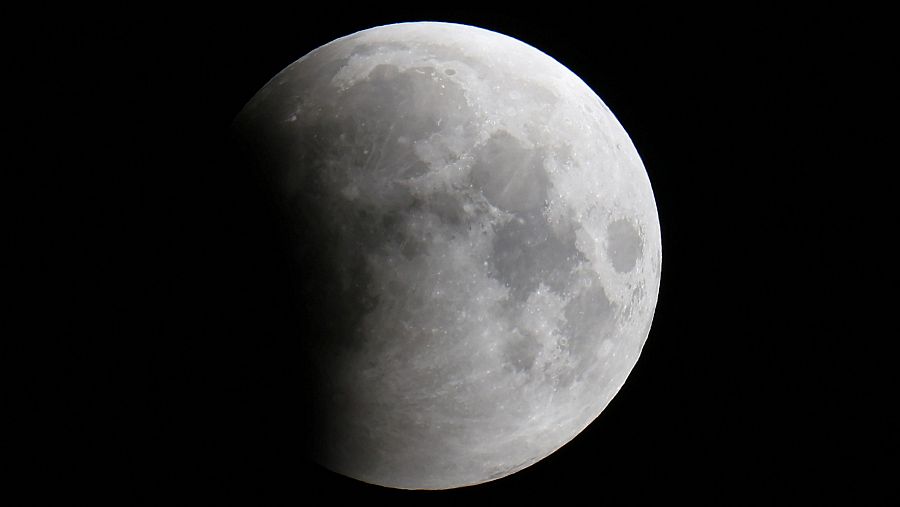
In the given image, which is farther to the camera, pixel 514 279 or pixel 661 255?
pixel 661 255

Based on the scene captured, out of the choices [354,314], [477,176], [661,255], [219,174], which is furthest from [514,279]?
[219,174]

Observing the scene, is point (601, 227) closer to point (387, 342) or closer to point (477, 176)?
point (477, 176)

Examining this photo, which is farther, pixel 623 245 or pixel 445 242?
pixel 623 245

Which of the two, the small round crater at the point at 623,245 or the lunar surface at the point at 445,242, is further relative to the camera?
the small round crater at the point at 623,245

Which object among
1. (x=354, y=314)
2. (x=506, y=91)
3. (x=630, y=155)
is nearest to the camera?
(x=354, y=314)

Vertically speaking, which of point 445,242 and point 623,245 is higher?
point 623,245

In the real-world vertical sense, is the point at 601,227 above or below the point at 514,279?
above

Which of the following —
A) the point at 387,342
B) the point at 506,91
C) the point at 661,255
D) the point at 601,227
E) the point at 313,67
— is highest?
the point at 313,67

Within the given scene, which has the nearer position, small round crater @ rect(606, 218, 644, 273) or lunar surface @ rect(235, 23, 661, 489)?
lunar surface @ rect(235, 23, 661, 489)
